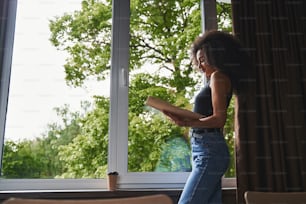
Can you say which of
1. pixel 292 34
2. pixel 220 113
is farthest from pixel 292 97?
pixel 220 113

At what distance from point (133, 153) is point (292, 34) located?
120 centimetres

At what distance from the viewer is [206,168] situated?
125cm

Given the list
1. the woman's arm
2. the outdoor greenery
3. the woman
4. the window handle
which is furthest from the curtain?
the window handle

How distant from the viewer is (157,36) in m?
1.92

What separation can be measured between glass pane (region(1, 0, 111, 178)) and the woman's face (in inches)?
23.6

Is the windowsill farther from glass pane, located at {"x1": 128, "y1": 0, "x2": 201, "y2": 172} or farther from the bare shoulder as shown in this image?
the bare shoulder

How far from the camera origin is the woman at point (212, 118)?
4.11 feet

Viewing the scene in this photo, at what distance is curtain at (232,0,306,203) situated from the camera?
5.41 feet

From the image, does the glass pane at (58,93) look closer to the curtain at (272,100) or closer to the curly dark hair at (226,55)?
the curly dark hair at (226,55)

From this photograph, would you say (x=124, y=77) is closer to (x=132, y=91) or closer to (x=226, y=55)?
(x=132, y=91)

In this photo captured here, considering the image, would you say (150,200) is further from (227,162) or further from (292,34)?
(292,34)

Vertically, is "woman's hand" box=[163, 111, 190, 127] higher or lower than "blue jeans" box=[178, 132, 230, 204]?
higher

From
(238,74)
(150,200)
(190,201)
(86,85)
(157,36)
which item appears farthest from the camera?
(157,36)

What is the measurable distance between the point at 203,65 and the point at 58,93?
0.86 metres
